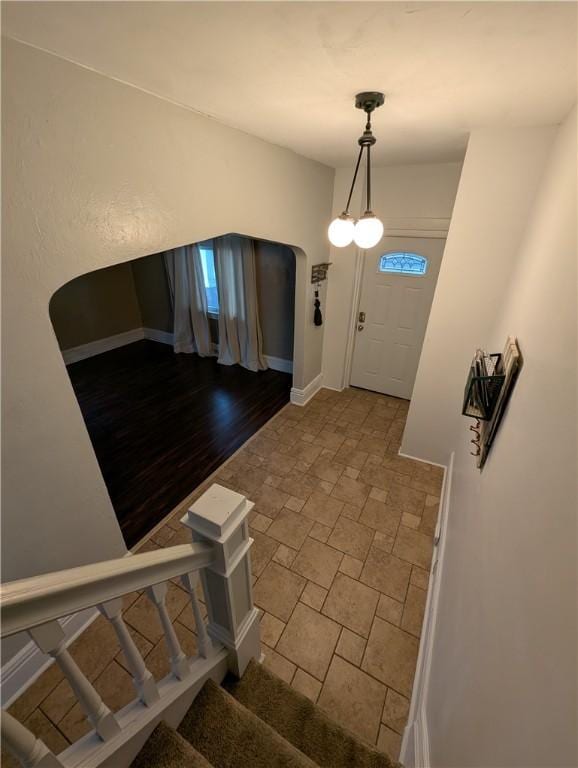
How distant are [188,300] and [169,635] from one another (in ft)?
16.0

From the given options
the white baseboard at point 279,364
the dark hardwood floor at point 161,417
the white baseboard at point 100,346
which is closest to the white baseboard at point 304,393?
the dark hardwood floor at point 161,417

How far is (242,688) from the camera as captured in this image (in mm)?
1460

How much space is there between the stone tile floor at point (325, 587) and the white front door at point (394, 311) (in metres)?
1.01

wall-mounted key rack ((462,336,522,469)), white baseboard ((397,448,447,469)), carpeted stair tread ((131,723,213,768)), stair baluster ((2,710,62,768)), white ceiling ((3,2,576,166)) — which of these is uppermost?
white ceiling ((3,2,576,166))

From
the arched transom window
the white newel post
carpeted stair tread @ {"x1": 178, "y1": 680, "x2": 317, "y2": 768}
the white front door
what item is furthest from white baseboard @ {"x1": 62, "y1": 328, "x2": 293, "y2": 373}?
carpeted stair tread @ {"x1": 178, "y1": 680, "x2": 317, "y2": 768}

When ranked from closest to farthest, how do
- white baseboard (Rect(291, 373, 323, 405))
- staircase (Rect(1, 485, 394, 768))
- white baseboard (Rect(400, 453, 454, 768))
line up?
staircase (Rect(1, 485, 394, 768)) < white baseboard (Rect(400, 453, 454, 768)) < white baseboard (Rect(291, 373, 323, 405))

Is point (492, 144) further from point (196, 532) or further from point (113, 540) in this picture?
point (113, 540)

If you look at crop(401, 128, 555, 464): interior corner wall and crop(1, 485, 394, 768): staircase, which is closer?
crop(1, 485, 394, 768): staircase

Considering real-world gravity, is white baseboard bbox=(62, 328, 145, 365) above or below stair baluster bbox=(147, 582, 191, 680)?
below

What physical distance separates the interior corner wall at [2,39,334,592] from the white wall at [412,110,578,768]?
1768 mm

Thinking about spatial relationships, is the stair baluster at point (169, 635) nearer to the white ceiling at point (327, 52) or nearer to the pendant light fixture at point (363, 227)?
the white ceiling at point (327, 52)

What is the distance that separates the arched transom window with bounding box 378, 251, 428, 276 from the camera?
11.3ft

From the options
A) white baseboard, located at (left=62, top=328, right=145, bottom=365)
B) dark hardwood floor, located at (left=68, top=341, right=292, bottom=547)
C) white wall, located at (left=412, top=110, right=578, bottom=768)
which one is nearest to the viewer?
white wall, located at (left=412, top=110, right=578, bottom=768)

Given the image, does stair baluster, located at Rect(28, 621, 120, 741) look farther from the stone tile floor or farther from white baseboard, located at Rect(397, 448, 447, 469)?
white baseboard, located at Rect(397, 448, 447, 469)
